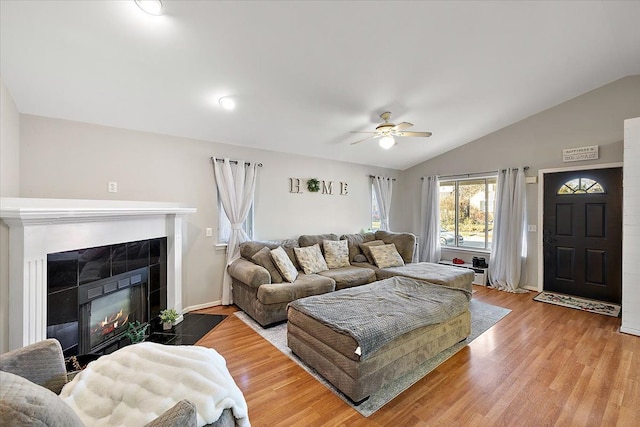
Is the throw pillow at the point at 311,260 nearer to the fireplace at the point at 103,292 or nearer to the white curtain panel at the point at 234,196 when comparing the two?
the white curtain panel at the point at 234,196

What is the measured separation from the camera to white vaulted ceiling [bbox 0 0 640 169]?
2010 millimetres

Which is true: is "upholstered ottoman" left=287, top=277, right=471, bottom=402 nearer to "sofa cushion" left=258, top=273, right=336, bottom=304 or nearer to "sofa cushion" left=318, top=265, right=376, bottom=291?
"sofa cushion" left=258, top=273, right=336, bottom=304

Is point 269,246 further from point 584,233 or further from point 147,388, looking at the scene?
point 584,233

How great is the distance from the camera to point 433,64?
287 cm

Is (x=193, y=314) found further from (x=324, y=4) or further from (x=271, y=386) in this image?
(x=324, y=4)

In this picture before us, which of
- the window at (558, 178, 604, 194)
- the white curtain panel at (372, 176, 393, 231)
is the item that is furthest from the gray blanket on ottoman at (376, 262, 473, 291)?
the window at (558, 178, 604, 194)

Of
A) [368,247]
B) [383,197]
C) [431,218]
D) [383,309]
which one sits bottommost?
[383,309]

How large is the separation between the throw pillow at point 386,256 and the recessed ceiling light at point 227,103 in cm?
315

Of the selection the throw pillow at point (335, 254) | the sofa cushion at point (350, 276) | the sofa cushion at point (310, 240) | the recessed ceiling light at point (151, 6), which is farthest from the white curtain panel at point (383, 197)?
the recessed ceiling light at point (151, 6)

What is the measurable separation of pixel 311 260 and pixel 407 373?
213cm

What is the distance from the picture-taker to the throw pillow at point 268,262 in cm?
357

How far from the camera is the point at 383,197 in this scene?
6094mm

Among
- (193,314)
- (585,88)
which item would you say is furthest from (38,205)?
(585,88)

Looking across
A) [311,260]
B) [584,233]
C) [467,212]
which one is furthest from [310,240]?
[584,233]
